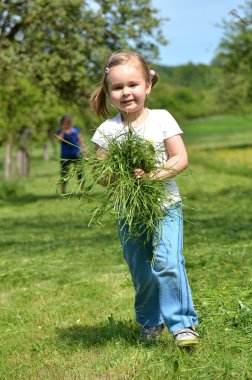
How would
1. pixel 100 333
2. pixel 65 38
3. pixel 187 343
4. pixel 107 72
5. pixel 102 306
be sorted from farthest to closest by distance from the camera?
pixel 65 38 → pixel 102 306 → pixel 100 333 → pixel 107 72 → pixel 187 343

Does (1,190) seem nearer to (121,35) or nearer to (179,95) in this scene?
(121,35)

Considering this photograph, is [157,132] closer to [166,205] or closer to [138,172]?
[138,172]

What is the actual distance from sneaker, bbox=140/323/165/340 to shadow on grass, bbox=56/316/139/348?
6 cm

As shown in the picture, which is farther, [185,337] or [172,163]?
[172,163]

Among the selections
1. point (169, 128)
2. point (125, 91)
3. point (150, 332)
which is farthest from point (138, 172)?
point (150, 332)

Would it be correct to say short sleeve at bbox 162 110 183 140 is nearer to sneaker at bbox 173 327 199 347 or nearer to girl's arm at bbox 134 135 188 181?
girl's arm at bbox 134 135 188 181

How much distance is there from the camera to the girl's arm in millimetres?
4070

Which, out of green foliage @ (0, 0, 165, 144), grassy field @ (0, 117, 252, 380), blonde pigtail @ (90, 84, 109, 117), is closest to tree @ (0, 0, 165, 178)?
green foliage @ (0, 0, 165, 144)

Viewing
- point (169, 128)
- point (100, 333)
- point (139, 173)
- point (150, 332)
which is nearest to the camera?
point (139, 173)

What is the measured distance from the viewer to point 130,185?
3.98 m

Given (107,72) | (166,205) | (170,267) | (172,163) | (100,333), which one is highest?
(107,72)

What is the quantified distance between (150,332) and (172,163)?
46.5 inches

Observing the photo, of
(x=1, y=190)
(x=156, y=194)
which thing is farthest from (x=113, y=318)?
(x=1, y=190)

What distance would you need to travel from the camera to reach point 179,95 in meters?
125
